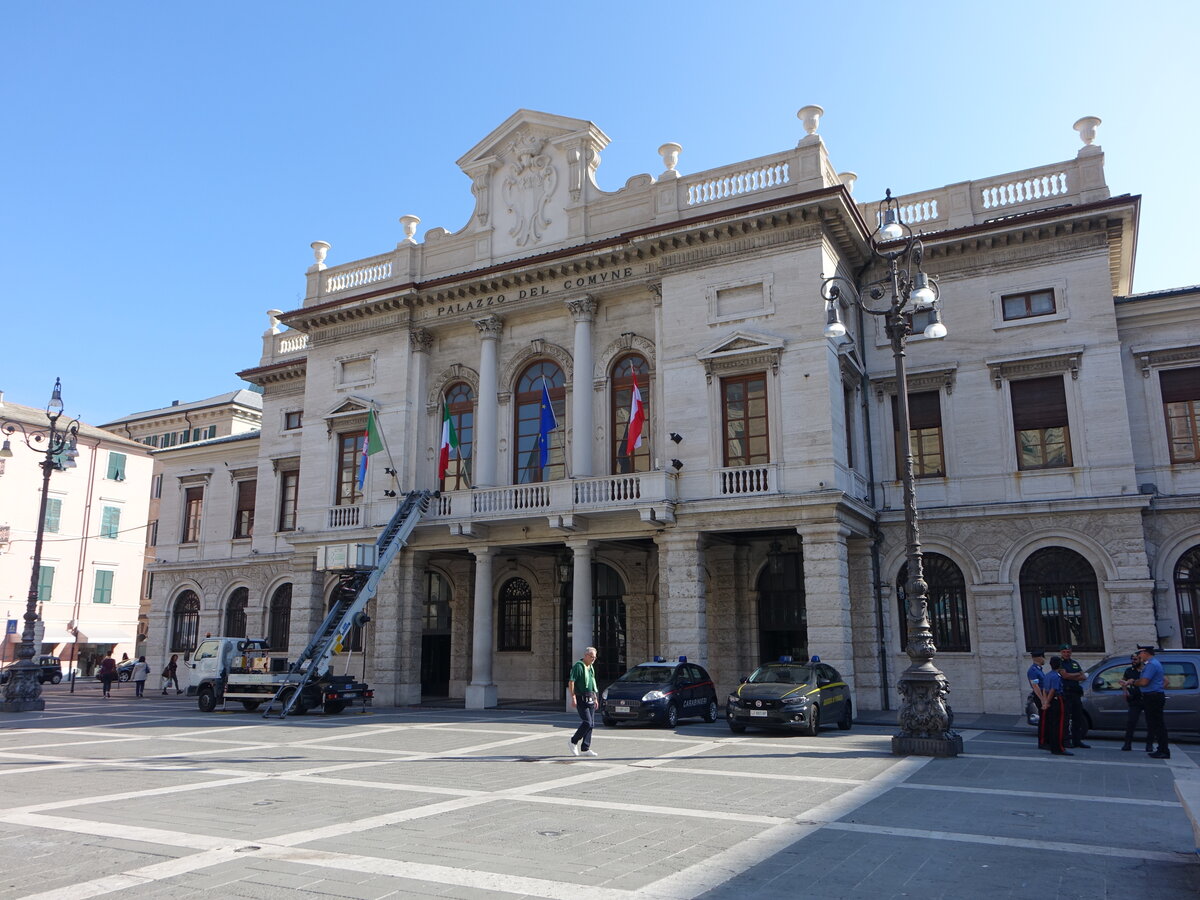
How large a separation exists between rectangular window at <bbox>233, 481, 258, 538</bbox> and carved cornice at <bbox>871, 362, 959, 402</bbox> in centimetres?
2504

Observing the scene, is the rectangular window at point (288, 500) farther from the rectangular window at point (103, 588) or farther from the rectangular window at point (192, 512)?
the rectangular window at point (103, 588)

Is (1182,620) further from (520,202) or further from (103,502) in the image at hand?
(103,502)

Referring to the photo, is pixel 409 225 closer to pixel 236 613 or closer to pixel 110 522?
pixel 236 613

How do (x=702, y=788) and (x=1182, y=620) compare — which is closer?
(x=702, y=788)

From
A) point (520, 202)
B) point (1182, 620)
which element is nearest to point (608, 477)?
point (520, 202)

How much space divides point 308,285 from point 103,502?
28.9 meters

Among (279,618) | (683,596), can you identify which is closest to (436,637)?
(279,618)

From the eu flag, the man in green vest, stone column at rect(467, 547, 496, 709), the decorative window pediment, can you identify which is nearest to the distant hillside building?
stone column at rect(467, 547, 496, 709)

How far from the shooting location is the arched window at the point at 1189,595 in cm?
2119

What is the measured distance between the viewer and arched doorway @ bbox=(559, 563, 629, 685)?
27.7 metres

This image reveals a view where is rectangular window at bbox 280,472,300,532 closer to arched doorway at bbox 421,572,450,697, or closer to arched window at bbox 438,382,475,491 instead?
arched doorway at bbox 421,572,450,697

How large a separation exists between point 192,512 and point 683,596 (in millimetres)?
24926

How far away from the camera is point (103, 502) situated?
51.9 metres

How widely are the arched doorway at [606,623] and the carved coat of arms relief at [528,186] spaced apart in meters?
10.8
